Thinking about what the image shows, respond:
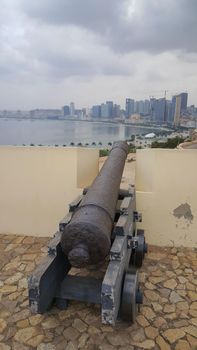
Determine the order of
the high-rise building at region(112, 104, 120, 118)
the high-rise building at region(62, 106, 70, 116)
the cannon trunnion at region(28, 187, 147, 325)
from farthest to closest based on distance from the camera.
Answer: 1. the high-rise building at region(62, 106, 70, 116)
2. the high-rise building at region(112, 104, 120, 118)
3. the cannon trunnion at region(28, 187, 147, 325)

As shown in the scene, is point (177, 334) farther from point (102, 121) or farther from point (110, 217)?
point (102, 121)

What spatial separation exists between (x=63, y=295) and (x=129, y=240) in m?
0.83

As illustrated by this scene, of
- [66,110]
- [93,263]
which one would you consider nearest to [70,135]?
[66,110]

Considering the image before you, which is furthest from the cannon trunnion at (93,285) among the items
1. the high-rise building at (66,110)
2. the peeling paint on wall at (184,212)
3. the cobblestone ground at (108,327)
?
the high-rise building at (66,110)

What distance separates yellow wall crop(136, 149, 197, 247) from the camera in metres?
4.54

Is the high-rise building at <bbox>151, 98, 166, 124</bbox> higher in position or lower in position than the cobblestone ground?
higher

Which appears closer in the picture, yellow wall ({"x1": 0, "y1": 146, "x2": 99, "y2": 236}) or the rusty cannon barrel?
the rusty cannon barrel

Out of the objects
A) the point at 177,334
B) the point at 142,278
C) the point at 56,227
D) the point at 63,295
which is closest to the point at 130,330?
the point at 177,334

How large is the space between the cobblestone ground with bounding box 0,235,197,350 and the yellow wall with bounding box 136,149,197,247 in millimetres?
724

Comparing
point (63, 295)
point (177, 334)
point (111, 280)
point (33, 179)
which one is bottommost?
point (177, 334)

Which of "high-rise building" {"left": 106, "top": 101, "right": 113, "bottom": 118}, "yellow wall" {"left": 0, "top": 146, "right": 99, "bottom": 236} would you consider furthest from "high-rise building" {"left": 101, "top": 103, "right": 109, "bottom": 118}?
"yellow wall" {"left": 0, "top": 146, "right": 99, "bottom": 236}

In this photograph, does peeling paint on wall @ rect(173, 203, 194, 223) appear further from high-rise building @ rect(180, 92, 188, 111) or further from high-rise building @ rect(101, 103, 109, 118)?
high-rise building @ rect(180, 92, 188, 111)

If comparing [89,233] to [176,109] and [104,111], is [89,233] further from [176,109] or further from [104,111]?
[176,109]

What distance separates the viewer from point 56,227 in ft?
16.2
